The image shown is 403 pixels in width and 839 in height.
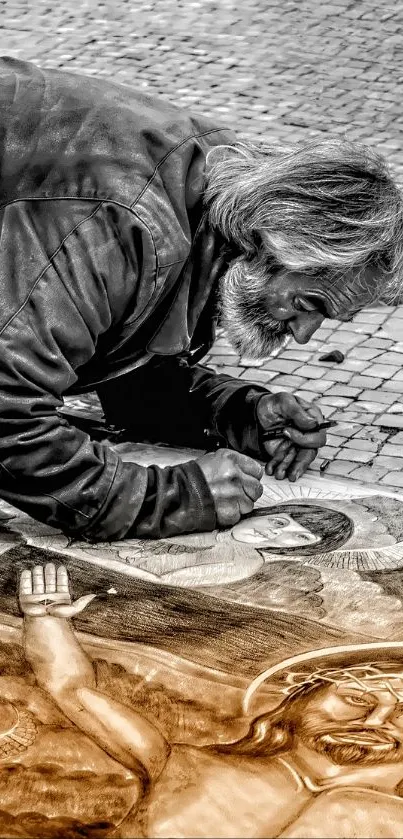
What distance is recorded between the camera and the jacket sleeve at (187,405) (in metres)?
3.52

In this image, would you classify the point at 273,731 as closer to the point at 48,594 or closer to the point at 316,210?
the point at 48,594

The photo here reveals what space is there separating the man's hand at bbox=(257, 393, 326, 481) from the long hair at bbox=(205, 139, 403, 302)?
705 millimetres

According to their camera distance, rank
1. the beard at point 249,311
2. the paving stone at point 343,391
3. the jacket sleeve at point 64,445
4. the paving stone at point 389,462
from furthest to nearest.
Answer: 1. the paving stone at point 343,391
2. the paving stone at point 389,462
3. the beard at point 249,311
4. the jacket sleeve at point 64,445

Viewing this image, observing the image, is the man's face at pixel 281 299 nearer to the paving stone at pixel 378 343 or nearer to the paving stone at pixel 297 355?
the paving stone at pixel 297 355

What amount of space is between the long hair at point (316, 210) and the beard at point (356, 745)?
3.74 feet

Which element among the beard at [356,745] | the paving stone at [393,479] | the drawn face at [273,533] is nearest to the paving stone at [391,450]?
the paving stone at [393,479]

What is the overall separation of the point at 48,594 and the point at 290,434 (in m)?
1.03

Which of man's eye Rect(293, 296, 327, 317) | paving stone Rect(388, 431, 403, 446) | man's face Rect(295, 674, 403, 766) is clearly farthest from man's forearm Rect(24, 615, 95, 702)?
paving stone Rect(388, 431, 403, 446)

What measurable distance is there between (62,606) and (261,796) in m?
0.82

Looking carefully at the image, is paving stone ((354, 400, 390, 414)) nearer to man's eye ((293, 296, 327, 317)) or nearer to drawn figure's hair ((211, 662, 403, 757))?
A: man's eye ((293, 296, 327, 317))

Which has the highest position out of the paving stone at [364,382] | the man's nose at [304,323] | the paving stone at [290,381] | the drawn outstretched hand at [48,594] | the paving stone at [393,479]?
the man's nose at [304,323]

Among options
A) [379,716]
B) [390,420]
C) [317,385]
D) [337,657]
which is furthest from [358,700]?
[317,385]

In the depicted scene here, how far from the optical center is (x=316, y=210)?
279 cm

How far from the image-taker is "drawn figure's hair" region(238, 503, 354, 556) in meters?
3.11
